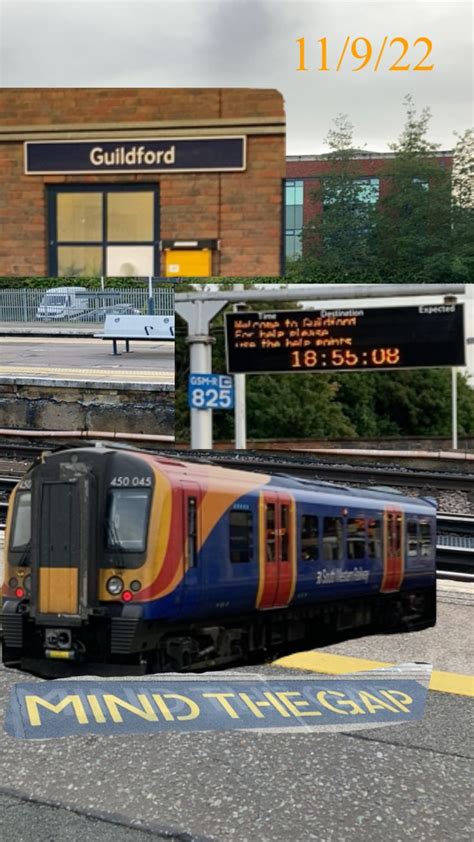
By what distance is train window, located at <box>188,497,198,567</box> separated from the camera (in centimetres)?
507

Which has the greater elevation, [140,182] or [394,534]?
[140,182]

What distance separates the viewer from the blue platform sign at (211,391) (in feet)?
20.3

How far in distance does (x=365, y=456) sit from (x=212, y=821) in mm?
2742

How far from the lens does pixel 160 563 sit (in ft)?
16.0

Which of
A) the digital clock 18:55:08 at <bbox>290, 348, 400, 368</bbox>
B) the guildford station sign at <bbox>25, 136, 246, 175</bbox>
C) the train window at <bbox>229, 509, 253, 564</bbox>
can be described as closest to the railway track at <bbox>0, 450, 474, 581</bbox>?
the train window at <bbox>229, 509, 253, 564</bbox>

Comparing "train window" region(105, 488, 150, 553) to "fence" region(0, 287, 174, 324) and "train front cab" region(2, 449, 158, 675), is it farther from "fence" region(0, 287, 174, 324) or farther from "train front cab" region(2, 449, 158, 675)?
"fence" region(0, 287, 174, 324)

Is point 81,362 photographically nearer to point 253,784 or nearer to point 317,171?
point 317,171

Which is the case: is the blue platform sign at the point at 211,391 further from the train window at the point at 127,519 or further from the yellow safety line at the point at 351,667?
the yellow safety line at the point at 351,667

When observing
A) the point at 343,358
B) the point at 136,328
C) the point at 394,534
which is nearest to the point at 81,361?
the point at 136,328

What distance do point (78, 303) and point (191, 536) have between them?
2.07m

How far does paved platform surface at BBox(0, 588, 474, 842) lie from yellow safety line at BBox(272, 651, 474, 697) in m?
0.07

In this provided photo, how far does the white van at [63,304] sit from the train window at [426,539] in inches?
120

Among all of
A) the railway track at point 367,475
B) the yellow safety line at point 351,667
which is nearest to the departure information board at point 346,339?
the railway track at point 367,475

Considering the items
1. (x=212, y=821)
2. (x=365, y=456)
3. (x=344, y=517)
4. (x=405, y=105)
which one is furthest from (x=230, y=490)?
(x=405, y=105)
